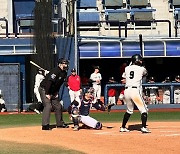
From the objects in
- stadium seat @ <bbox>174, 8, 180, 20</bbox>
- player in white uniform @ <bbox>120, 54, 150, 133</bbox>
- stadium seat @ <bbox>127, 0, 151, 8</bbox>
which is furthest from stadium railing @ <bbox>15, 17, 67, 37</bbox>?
player in white uniform @ <bbox>120, 54, 150, 133</bbox>

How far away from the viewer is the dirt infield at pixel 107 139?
1214cm

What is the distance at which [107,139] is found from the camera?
1374 centimetres

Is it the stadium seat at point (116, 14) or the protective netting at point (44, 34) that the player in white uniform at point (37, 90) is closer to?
the protective netting at point (44, 34)

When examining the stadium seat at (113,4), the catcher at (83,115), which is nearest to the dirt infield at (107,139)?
the catcher at (83,115)

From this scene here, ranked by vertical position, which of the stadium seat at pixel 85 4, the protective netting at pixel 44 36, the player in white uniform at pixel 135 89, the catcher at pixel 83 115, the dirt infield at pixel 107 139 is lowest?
the dirt infield at pixel 107 139

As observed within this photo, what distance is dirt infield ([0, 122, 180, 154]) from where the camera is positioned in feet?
39.8

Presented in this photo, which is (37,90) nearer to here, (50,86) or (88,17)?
(88,17)

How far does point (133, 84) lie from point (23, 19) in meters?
14.6

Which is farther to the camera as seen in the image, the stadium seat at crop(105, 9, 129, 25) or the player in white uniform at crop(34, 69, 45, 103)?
the stadium seat at crop(105, 9, 129, 25)

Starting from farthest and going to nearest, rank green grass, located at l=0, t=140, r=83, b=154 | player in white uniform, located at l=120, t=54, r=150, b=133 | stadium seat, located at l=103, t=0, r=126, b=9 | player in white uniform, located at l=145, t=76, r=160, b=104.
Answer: stadium seat, located at l=103, t=0, r=126, b=9 < player in white uniform, located at l=145, t=76, r=160, b=104 < player in white uniform, located at l=120, t=54, r=150, b=133 < green grass, located at l=0, t=140, r=83, b=154

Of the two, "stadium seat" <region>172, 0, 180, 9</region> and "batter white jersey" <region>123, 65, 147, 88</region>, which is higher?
"stadium seat" <region>172, 0, 180, 9</region>

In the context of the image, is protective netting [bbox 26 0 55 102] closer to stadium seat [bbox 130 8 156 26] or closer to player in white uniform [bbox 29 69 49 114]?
player in white uniform [bbox 29 69 49 114]

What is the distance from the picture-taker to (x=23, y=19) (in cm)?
2859

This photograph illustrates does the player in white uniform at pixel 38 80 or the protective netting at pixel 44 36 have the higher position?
the protective netting at pixel 44 36
